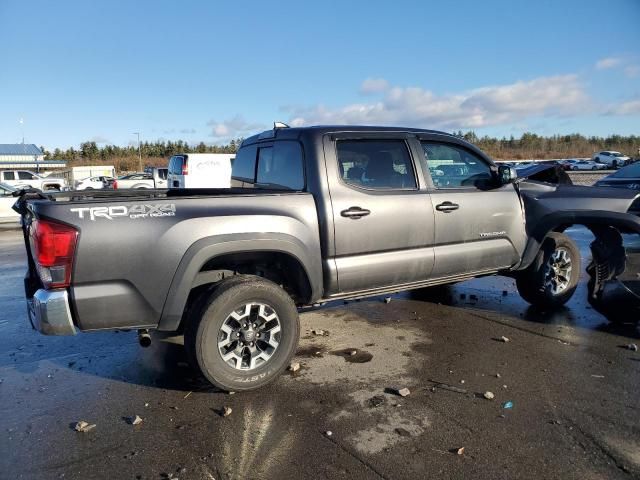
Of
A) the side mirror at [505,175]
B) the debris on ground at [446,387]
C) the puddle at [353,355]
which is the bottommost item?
the puddle at [353,355]

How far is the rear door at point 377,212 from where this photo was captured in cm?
414

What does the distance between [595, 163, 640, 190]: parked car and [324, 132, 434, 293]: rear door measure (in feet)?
Result: 22.8

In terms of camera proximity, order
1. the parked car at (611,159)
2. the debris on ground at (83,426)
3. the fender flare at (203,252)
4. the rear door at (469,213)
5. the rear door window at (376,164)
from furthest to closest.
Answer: the parked car at (611,159) < the rear door at (469,213) < the rear door window at (376,164) < the fender flare at (203,252) < the debris on ground at (83,426)

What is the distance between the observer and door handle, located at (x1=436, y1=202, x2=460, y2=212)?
15.2 feet

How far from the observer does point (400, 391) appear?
3.70 m

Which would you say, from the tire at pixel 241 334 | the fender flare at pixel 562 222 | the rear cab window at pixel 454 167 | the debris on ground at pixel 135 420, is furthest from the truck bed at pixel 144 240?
the fender flare at pixel 562 222

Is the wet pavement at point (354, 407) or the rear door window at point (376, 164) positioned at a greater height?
the rear door window at point (376, 164)

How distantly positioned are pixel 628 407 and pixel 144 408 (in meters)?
3.43

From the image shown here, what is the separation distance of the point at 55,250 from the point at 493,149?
7347 cm

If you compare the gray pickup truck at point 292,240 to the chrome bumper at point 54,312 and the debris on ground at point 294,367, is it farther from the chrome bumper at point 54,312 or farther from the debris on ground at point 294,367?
the debris on ground at point 294,367

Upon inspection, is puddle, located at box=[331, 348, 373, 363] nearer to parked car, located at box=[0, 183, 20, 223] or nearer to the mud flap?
the mud flap

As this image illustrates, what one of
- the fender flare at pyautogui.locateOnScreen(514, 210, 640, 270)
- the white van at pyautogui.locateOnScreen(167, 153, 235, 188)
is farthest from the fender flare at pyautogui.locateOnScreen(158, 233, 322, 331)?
the white van at pyautogui.locateOnScreen(167, 153, 235, 188)

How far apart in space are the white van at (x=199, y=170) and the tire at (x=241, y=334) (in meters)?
15.2

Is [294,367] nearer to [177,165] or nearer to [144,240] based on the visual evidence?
[144,240]
